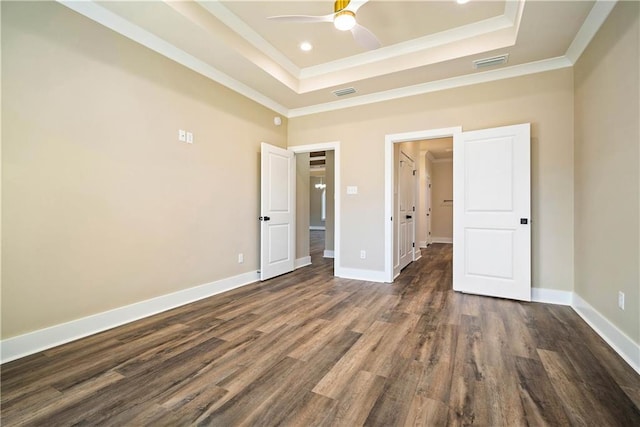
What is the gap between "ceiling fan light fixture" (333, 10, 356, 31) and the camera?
7.28 ft

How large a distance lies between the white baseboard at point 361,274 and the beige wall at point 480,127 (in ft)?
0.24

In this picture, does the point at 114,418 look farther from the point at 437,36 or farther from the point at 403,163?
the point at 403,163

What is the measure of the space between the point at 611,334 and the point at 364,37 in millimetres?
3179

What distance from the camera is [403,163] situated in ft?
16.5

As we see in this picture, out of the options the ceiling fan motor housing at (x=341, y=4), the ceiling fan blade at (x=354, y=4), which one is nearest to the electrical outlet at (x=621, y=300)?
the ceiling fan blade at (x=354, y=4)

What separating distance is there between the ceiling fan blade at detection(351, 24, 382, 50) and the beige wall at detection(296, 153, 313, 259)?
9.21 feet

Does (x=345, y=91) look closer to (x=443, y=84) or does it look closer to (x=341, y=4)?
(x=443, y=84)

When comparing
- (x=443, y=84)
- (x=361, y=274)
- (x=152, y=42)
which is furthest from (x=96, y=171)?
(x=443, y=84)

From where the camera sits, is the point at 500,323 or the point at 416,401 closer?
the point at 416,401

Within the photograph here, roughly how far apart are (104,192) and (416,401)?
2868 millimetres

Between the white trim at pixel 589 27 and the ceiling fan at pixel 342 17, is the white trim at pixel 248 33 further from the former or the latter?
the white trim at pixel 589 27

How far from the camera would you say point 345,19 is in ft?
7.36

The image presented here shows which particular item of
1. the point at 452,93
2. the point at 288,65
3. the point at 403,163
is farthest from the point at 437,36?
the point at 403,163

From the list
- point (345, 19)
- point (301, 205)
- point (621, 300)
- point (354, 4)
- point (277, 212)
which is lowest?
point (621, 300)
